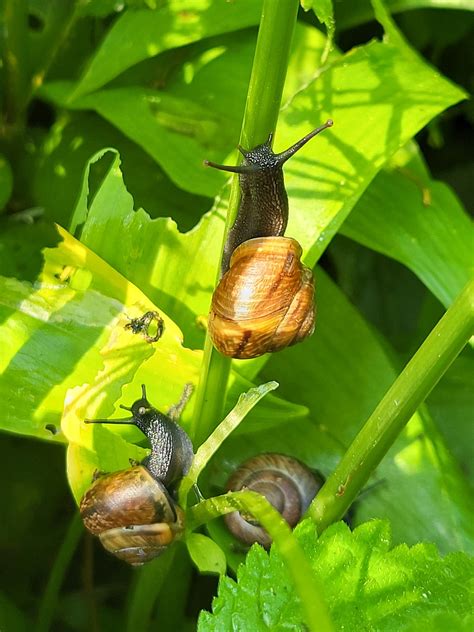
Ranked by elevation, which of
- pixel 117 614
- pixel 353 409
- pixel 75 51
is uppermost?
pixel 75 51

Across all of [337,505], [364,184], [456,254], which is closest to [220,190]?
[364,184]

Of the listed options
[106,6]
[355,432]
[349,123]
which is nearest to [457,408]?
[355,432]

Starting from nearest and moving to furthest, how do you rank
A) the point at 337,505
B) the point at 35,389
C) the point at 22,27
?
the point at 337,505, the point at 35,389, the point at 22,27

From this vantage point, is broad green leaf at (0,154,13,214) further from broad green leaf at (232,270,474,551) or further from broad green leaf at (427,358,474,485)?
broad green leaf at (427,358,474,485)

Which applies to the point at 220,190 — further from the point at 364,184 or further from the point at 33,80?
the point at 33,80

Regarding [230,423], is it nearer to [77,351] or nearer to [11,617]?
[77,351]

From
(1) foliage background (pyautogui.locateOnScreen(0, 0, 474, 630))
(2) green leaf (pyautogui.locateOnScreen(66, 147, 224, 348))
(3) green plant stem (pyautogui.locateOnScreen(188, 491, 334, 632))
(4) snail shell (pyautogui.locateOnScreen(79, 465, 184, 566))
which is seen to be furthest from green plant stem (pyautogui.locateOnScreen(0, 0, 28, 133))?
(3) green plant stem (pyautogui.locateOnScreen(188, 491, 334, 632))

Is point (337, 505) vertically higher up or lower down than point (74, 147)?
lower down
